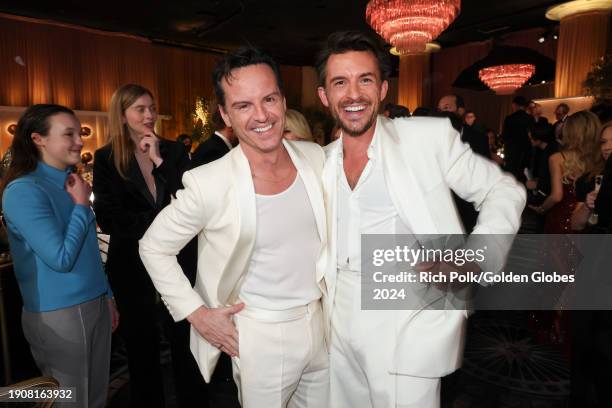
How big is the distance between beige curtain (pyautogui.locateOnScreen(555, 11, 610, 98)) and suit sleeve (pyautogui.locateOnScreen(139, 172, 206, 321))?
10.5m

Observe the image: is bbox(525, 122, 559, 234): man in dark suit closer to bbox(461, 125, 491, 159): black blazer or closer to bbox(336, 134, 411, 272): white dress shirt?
bbox(461, 125, 491, 159): black blazer

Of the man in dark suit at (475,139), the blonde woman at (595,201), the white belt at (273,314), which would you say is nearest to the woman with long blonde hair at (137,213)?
the white belt at (273,314)

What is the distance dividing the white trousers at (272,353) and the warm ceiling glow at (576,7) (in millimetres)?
10707

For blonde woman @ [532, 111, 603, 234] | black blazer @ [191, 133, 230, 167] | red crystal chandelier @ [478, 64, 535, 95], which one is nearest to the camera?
black blazer @ [191, 133, 230, 167]

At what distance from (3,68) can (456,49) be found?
43.1 feet

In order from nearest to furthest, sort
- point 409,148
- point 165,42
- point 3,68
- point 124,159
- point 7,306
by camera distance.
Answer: point 409,148 < point 124,159 < point 7,306 < point 3,68 < point 165,42

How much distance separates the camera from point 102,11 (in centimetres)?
1011

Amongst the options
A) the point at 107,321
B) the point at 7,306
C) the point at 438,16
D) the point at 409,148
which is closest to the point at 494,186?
the point at 409,148

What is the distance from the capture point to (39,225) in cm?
178

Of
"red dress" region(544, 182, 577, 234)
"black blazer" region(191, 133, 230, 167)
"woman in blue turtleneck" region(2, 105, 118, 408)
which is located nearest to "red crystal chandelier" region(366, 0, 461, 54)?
"red dress" region(544, 182, 577, 234)

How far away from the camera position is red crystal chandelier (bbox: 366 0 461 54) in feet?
23.0

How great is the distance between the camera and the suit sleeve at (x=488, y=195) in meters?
1.49

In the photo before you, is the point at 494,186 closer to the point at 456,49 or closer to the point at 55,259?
the point at 55,259

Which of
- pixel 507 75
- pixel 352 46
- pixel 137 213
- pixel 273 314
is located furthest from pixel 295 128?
pixel 507 75
